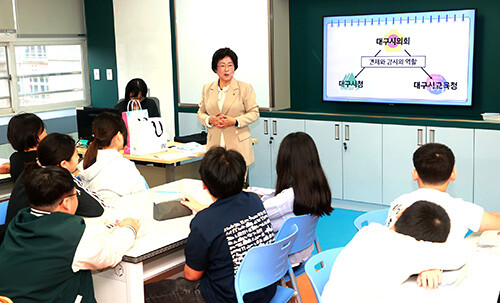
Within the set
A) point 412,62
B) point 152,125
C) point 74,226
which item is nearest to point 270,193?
point 74,226

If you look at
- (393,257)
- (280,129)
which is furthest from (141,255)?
(280,129)

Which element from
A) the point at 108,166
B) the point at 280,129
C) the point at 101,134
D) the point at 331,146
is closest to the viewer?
the point at 108,166

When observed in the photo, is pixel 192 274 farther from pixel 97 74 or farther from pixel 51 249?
pixel 97 74

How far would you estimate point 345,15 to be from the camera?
229 inches

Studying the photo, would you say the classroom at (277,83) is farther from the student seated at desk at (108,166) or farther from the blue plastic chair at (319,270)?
the blue plastic chair at (319,270)

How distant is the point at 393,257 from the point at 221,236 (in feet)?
2.43

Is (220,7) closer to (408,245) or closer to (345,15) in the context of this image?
(345,15)

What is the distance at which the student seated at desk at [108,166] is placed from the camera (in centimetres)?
350

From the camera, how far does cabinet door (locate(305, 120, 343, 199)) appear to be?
5.81 m

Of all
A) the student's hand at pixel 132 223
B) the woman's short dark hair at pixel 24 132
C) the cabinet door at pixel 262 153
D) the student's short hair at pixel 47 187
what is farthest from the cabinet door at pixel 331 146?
the student's short hair at pixel 47 187

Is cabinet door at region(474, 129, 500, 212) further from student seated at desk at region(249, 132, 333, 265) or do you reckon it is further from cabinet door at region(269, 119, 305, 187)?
student seated at desk at region(249, 132, 333, 265)

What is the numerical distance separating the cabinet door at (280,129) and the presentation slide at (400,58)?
1.46 feet

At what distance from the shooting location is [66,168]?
312cm

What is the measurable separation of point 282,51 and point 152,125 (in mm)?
1936
